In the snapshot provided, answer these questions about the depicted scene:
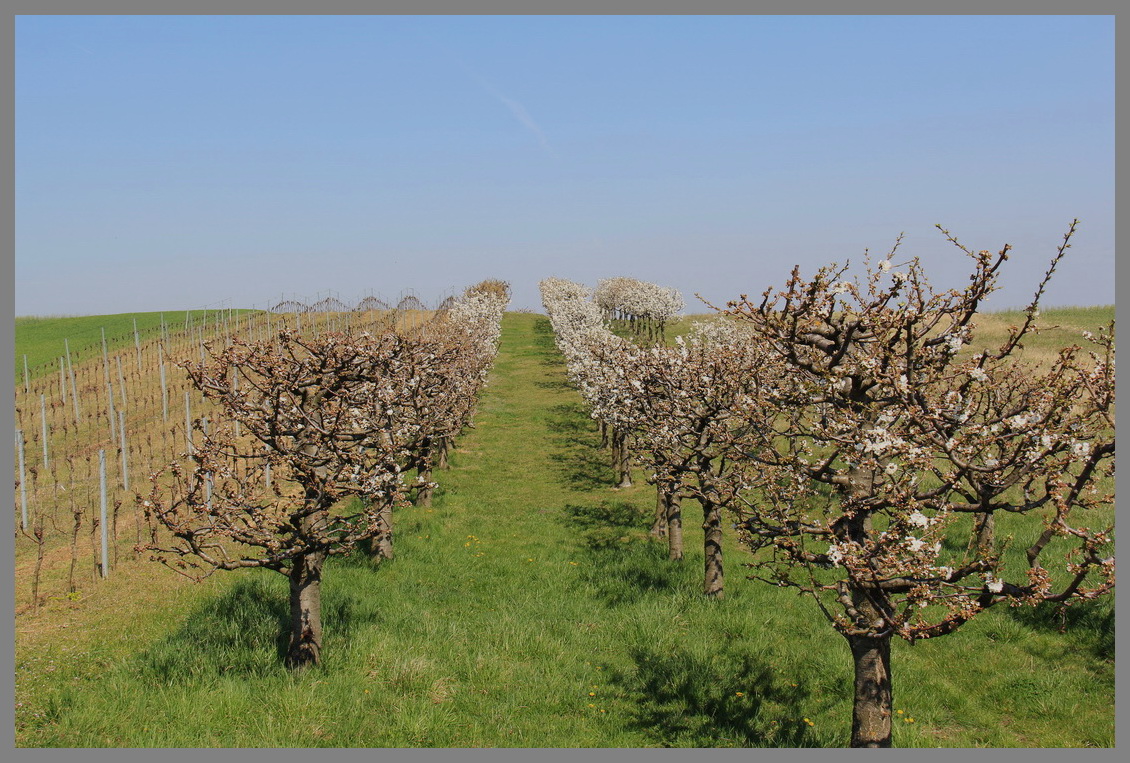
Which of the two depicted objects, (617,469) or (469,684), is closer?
(469,684)

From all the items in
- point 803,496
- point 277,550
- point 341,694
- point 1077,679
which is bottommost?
point 1077,679

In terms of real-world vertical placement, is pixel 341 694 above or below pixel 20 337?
below

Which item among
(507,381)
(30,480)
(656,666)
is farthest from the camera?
(507,381)

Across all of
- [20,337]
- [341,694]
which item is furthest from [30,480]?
[20,337]

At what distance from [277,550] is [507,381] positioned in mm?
46125

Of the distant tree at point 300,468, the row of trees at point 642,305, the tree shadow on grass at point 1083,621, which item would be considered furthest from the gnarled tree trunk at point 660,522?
the row of trees at point 642,305

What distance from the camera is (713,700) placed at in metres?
12.2

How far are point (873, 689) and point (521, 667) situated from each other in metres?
6.05

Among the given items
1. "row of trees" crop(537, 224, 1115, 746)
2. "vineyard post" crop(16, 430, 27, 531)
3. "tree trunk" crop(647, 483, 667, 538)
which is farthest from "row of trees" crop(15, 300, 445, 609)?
"tree trunk" crop(647, 483, 667, 538)

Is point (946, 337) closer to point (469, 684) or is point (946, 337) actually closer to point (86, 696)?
point (469, 684)

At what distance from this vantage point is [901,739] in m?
11.0

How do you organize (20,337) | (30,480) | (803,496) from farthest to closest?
(20,337), (30,480), (803,496)

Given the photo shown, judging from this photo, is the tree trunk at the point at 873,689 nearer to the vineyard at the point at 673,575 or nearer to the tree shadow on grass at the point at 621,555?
the vineyard at the point at 673,575

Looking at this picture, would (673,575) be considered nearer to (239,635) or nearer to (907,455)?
(239,635)
